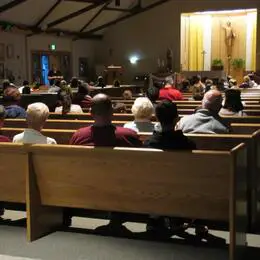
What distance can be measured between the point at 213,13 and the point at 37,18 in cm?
668

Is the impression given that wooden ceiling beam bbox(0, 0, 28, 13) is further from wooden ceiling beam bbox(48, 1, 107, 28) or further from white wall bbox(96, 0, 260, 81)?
white wall bbox(96, 0, 260, 81)

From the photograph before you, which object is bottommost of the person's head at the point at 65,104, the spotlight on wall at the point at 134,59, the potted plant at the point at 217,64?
the person's head at the point at 65,104

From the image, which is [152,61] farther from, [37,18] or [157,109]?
[157,109]

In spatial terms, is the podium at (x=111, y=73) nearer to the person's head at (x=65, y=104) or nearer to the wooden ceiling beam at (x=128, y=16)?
the wooden ceiling beam at (x=128, y=16)

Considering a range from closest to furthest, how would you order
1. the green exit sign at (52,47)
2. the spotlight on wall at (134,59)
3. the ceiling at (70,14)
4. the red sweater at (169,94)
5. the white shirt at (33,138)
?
the white shirt at (33,138) < the red sweater at (169,94) < the ceiling at (70,14) < the green exit sign at (52,47) < the spotlight on wall at (134,59)

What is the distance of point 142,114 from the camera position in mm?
3879

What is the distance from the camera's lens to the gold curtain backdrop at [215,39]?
691 inches

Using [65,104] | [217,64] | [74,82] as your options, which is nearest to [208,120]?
[65,104]

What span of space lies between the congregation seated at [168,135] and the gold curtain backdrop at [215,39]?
49.5 ft

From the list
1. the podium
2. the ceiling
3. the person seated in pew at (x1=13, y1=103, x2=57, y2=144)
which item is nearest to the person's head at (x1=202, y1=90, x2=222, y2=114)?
the person seated in pew at (x1=13, y1=103, x2=57, y2=144)

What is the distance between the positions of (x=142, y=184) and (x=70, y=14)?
13.2 metres

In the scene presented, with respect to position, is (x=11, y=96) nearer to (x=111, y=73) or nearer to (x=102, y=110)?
(x=102, y=110)

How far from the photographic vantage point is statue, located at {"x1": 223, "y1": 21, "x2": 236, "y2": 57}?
17578mm

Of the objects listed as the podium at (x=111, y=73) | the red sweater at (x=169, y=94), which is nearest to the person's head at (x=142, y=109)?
the red sweater at (x=169, y=94)
